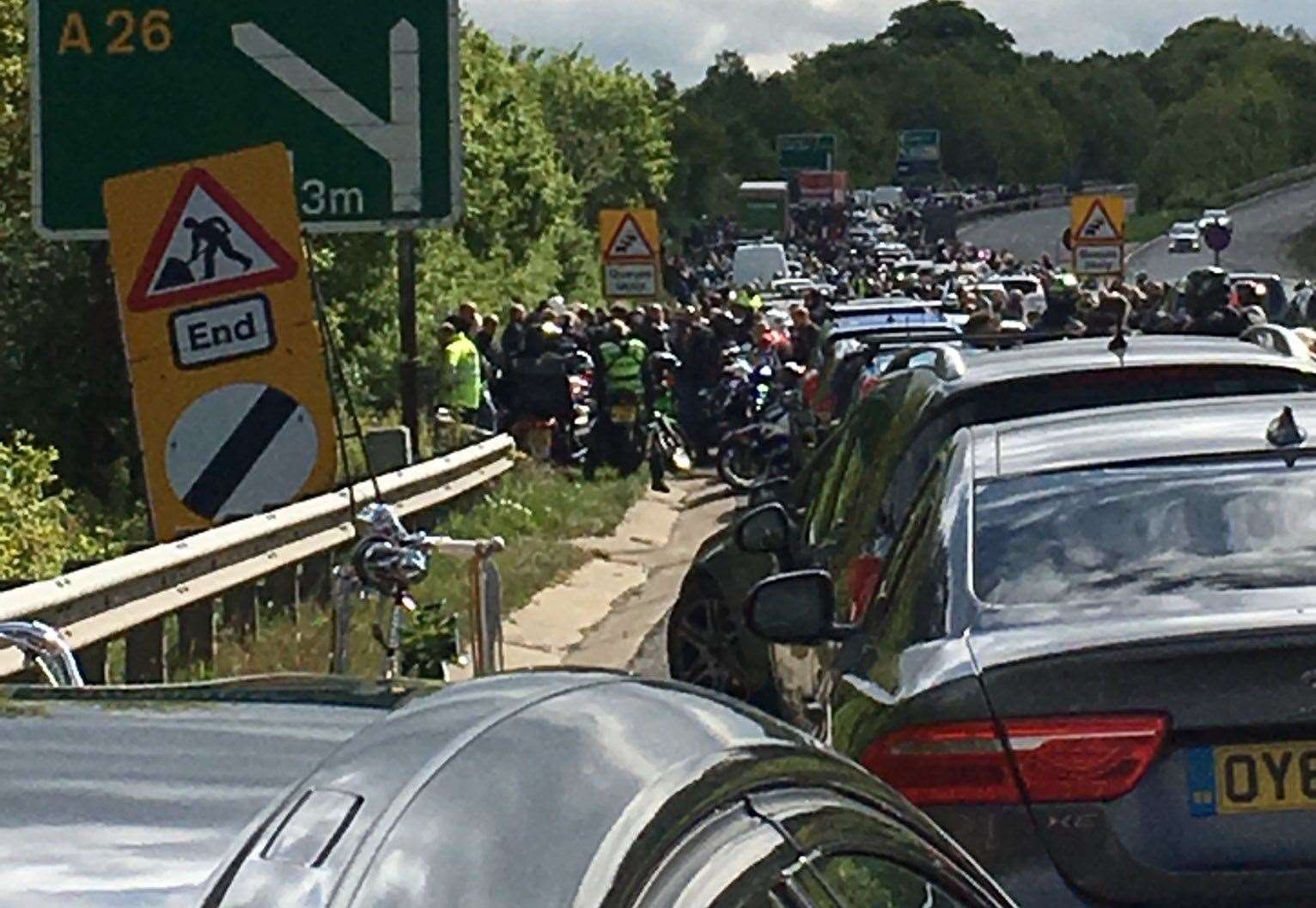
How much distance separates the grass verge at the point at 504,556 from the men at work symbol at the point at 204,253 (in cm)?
108

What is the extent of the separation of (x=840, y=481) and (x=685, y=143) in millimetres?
97823

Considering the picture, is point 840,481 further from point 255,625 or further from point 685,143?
point 685,143

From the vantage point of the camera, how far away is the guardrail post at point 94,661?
32.0 ft

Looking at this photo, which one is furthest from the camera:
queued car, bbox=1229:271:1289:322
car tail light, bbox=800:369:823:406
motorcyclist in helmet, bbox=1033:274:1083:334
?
queued car, bbox=1229:271:1289:322

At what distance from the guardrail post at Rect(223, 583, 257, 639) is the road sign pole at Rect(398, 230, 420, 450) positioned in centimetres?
104

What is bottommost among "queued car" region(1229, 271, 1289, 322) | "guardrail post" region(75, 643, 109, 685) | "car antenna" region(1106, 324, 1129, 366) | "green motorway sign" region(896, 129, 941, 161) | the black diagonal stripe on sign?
"green motorway sign" region(896, 129, 941, 161)

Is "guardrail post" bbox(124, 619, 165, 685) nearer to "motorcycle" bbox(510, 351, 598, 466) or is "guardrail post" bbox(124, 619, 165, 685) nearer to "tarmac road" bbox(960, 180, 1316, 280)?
"motorcycle" bbox(510, 351, 598, 466)

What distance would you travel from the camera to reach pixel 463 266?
36.8 meters

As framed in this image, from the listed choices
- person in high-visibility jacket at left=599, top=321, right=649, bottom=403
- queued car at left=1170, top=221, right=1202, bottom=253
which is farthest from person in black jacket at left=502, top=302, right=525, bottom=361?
queued car at left=1170, top=221, right=1202, bottom=253

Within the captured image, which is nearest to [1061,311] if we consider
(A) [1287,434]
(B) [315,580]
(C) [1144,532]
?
(B) [315,580]

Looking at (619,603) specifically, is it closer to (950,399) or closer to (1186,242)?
(950,399)

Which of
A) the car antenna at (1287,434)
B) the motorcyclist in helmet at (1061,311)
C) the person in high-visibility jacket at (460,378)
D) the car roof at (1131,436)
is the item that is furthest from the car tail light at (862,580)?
the person in high-visibility jacket at (460,378)

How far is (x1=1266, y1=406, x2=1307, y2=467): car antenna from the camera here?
235 inches

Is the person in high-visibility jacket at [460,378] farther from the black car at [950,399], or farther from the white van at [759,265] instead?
the white van at [759,265]
